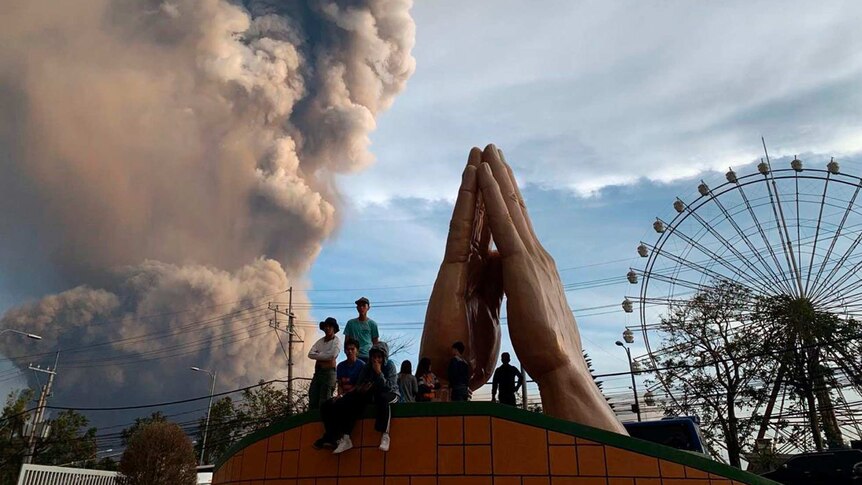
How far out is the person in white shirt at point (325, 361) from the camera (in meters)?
8.22

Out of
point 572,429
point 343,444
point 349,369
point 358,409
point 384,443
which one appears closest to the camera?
point 572,429

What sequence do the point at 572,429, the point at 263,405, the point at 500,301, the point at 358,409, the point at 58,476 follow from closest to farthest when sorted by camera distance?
1. the point at 572,429
2. the point at 358,409
3. the point at 500,301
4. the point at 58,476
5. the point at 263,405

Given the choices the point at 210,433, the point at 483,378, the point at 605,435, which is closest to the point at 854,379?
the point at 483,378

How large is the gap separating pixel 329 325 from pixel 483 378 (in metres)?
4.57

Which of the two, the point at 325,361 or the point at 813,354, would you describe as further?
the point at 813,354

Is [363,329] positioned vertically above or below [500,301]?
below

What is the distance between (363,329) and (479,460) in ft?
10.3

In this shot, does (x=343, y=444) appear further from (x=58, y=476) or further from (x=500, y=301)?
(x=58, y=476)

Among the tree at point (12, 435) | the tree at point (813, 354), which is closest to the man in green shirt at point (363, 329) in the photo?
the tree at point (813, 354)

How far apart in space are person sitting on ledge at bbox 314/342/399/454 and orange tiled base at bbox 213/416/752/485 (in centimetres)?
15

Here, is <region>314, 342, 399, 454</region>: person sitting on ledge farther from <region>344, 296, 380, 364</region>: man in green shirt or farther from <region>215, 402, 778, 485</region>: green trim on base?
<region>344, 296, 380, 364</region>: man in green shirt

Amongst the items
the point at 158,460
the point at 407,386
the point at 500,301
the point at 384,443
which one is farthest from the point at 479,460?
the point at 158,460

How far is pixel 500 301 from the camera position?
12.0m

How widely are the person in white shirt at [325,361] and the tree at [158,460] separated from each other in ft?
56.9
